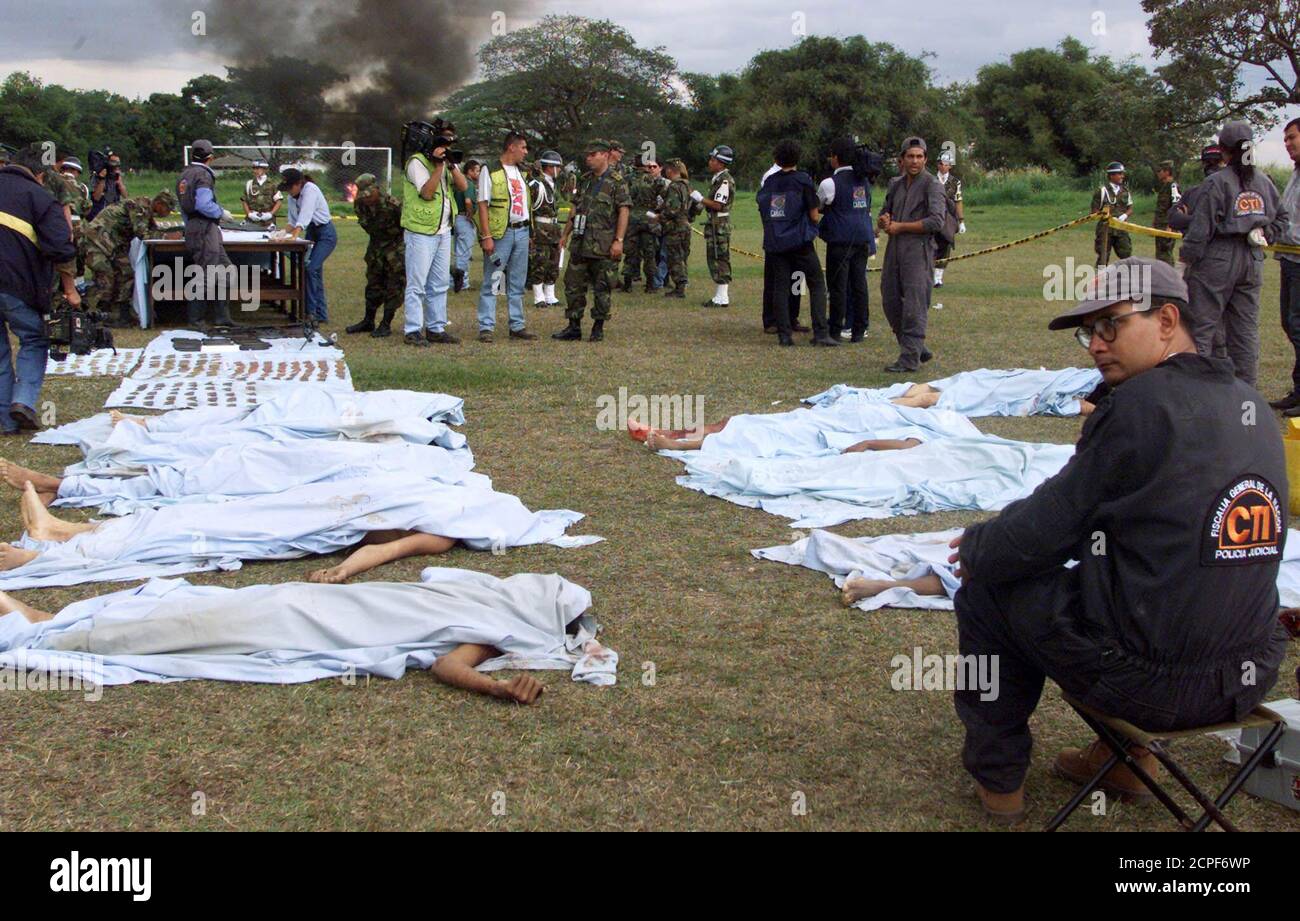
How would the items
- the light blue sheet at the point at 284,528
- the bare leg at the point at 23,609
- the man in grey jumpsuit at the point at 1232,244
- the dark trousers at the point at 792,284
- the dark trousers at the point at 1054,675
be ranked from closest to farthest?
1. the dark trousers at the point at 1054,675
2. the bare leg at the point at 23,609
3. the light blue sheet at the point at 284,528
4. the man in grey jumpsuit at the point at 1232,244
5. the dark trousers at the point at 792,284

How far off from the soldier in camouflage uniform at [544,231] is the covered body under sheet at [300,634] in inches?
401

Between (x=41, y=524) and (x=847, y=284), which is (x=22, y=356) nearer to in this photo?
(x=41, y=524)

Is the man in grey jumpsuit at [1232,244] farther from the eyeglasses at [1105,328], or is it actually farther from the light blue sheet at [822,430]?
the eyeglasses at [1105,328]

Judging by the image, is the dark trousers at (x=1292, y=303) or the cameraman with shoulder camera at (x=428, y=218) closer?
the dark trousers at (x=1292, y=303)

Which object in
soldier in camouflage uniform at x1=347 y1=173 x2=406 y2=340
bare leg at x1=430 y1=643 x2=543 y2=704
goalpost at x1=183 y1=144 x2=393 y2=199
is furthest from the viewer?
goalpost at x1=183 y1=144 x2=393 y2=199

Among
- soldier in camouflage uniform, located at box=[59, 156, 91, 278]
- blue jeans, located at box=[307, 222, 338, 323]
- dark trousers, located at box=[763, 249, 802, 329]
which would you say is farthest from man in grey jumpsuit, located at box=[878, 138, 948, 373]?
soldier in camouflage uniform, located at box=[59, 156, 91, 278]

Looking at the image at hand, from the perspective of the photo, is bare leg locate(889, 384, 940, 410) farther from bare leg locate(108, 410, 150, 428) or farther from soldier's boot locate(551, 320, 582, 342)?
bare leg locate(108, 410, 150, 428)

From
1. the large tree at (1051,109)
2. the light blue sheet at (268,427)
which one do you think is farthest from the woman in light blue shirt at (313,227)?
the large tree at (1051,109)

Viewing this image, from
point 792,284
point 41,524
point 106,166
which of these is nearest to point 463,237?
point 792,284

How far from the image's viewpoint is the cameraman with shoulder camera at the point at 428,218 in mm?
11328

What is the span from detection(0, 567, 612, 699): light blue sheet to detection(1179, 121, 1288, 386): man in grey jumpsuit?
5866 mm

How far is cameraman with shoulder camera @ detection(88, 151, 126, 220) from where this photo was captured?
14805mm

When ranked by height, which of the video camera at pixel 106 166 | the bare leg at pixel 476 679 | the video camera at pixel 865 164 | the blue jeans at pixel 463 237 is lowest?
the bare leg at pixel 476 679
